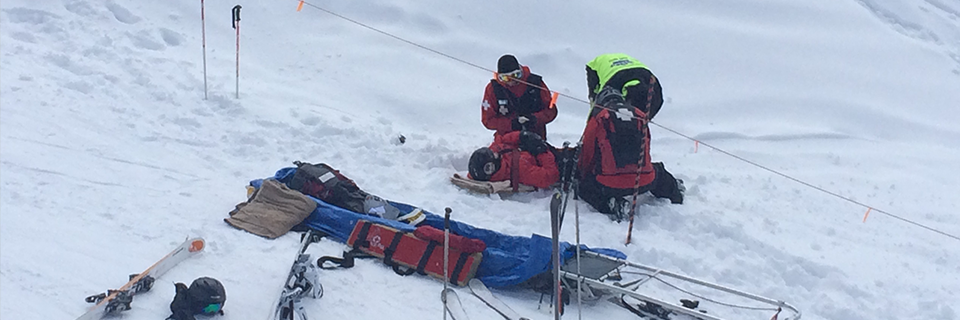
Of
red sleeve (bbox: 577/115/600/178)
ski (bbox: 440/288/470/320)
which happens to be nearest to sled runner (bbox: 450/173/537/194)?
red sleeve (bbox: 577/115/600/178)

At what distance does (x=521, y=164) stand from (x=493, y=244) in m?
1.20

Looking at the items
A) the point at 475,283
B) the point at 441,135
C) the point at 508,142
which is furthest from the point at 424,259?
the point at 441,135

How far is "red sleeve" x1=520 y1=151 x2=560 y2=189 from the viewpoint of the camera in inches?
226

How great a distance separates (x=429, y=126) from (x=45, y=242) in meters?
3.71

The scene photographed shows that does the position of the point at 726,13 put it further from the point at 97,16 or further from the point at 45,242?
the point at 45,242

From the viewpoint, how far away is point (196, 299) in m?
3.61

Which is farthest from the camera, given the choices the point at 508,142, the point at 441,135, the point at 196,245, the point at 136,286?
the point at 441,135

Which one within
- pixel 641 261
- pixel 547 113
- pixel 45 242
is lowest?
pixel 45 242

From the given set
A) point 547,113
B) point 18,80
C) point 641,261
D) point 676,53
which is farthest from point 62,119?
point 676,53

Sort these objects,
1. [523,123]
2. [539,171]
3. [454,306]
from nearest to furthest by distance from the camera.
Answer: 1. [454,306]
2. [539,171]
3. [523,123]

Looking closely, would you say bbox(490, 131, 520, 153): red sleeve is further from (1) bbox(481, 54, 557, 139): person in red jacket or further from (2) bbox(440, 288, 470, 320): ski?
(2) bbox(440, 288, 470, 320): ski

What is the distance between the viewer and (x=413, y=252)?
14.6 ft

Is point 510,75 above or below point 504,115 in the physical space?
above

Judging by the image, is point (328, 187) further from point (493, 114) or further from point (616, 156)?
point (616, 156)
